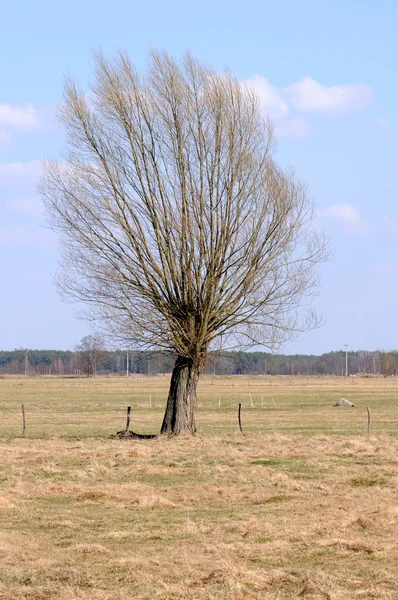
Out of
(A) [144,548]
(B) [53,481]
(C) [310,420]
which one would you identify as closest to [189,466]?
(B) [53,481]

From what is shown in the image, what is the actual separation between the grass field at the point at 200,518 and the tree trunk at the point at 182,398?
4.34 feet

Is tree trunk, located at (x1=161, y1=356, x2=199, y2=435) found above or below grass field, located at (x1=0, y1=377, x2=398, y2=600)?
above

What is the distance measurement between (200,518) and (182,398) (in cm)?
1386

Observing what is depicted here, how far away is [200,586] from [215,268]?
1862cm

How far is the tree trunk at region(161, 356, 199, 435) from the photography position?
2791 centimetres

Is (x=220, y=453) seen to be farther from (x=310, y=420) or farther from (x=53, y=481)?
(x=310, y=420)

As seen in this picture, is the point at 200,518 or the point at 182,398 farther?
the point at 182,398

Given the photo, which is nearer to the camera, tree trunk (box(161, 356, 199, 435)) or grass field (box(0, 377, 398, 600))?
grass field (box(0, 377, 398, 600))

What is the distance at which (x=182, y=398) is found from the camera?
91.5 feet

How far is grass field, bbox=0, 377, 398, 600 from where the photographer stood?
9.41 m

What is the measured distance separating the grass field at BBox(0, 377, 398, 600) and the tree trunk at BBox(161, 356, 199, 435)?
132 cm

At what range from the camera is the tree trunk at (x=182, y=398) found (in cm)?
2791

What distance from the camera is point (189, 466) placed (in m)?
20.6

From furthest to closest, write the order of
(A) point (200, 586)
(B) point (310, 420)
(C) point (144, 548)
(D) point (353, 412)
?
(D) point (353, 412) < (B) point (310, 420) < (C) point (144, 548) < (A) point (200, 586)
